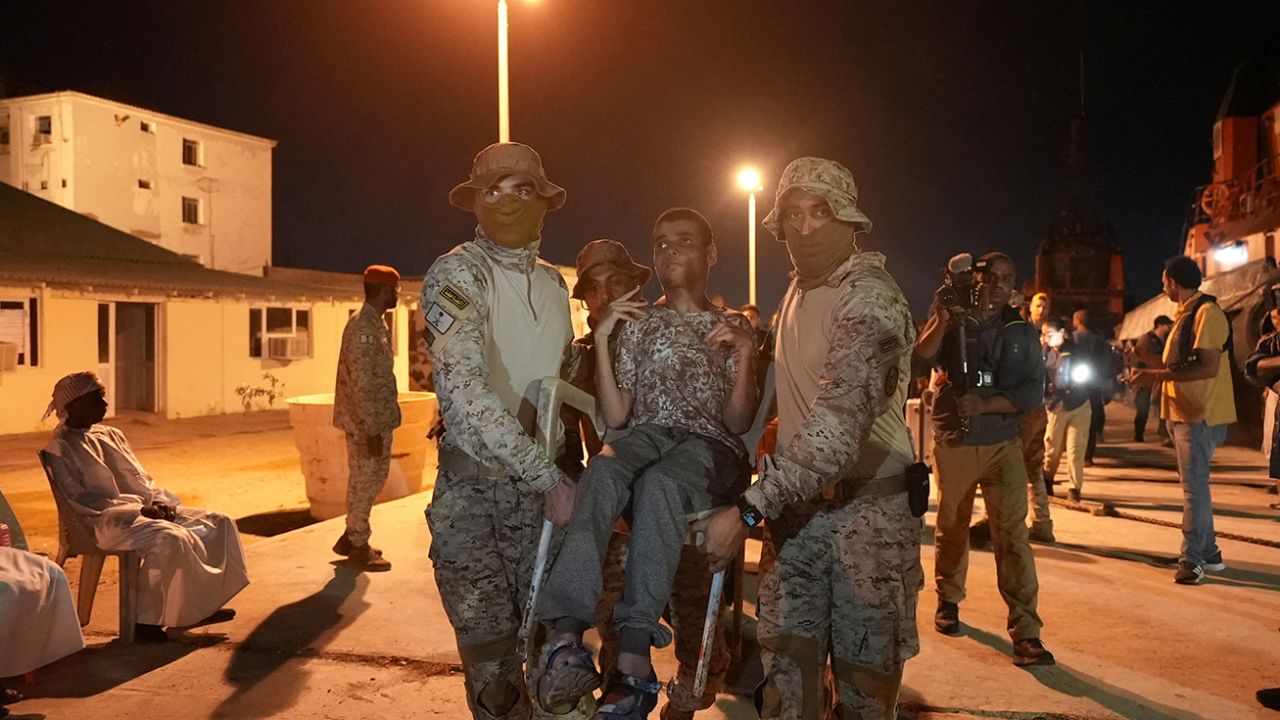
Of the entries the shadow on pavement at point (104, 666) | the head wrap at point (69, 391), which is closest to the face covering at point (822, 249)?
the shadow on pavement at point (104, 666)

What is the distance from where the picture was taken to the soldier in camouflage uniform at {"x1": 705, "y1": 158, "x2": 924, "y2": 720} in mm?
3031

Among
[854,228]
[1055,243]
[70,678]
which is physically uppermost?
[1055,243]

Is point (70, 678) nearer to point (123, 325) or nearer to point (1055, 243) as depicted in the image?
point (123, 325)

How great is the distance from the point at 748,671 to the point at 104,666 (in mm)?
3470

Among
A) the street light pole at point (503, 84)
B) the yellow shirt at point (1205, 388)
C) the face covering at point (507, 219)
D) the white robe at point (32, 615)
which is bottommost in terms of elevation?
the white robe at point (32, 615)

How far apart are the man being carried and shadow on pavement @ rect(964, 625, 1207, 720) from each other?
2401 mm

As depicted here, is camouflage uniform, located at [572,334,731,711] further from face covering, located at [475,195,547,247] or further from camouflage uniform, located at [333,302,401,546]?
camouflage uniform, located at [333,302,401,546]

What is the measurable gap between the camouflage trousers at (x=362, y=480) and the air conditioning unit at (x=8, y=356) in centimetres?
1353

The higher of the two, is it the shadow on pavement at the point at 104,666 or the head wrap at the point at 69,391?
the head wrap at the point at 69,391

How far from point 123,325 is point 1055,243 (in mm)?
66302

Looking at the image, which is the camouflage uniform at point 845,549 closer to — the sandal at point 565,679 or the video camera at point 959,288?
the sandal at point 565,679

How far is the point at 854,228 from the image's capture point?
317 cm

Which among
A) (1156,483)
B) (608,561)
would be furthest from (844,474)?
(1156,483)

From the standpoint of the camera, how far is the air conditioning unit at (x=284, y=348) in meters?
22.4
